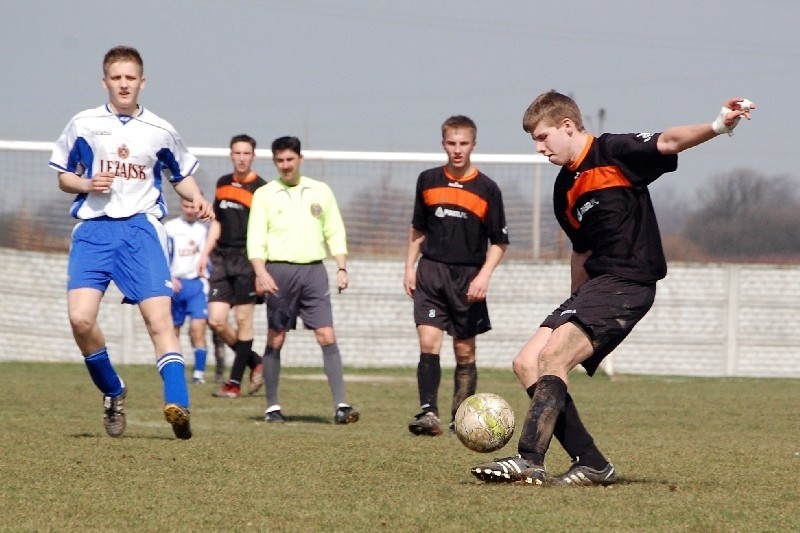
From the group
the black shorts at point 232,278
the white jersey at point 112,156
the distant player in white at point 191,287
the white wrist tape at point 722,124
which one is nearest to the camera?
the white wrist tape at point 722,124

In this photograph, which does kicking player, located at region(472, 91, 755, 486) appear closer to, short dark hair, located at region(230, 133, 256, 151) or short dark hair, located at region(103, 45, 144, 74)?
short dark hair, located at region(103, 45, 144, 74)

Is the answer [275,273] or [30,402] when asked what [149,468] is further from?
[30,402]

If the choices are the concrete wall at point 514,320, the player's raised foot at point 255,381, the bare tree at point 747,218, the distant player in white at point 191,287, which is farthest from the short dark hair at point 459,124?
the bare tree at point 747,218

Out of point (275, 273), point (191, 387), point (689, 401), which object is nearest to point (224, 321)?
point (191, 387)

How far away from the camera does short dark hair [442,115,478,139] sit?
30.9 feet

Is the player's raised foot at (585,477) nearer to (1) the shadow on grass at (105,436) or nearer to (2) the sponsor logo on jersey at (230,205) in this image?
(1) the shadow on grass at (105,436)

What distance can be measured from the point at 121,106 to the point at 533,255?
427 inches

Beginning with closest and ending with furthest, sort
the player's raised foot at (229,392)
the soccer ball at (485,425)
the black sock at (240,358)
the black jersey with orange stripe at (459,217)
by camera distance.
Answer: the soccer ball at (485,425) → the black jersey with orange stripe at (459,217) → the player's raised foot at (229,392) → the black sock at (240,358)

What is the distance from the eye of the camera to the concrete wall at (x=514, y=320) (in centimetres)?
1819

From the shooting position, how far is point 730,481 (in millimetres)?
6277

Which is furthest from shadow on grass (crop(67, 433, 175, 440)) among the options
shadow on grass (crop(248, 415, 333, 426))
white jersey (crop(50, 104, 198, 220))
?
shadow on grass (crop(248, 415, 333, 426))

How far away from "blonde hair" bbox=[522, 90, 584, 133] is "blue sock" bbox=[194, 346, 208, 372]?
9427mm

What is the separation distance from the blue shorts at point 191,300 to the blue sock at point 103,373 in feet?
22.7

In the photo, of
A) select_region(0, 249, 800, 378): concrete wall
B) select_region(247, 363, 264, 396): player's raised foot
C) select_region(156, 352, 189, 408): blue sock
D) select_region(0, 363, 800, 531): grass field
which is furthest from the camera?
select_region(0, 249, 800, 378): concrete wall
